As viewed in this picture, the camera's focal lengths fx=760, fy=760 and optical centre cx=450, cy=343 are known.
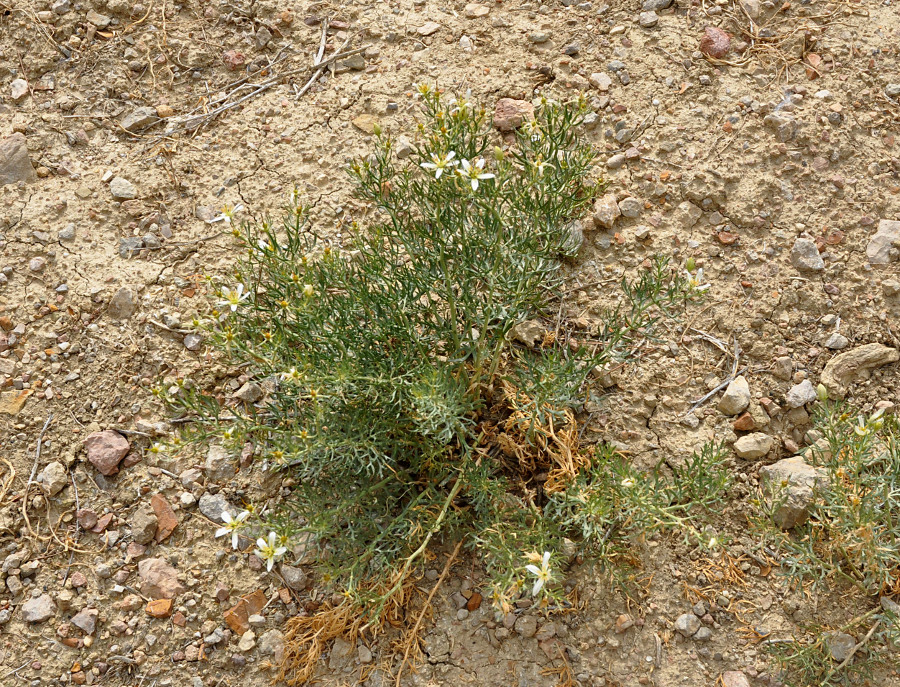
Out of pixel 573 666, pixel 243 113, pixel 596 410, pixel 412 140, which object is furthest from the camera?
pixel 243 113

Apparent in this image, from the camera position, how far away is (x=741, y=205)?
3484mm

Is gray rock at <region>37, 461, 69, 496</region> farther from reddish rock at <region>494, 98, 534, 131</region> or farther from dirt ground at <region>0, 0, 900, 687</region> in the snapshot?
reddish rock at <region>494, 98, 534, 131</region>

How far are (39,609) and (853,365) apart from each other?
3456 mm

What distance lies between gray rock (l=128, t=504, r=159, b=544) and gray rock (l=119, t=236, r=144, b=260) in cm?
126

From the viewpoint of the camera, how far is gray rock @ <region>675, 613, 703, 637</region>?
9.37ft

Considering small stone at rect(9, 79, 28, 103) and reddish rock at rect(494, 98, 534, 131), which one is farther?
small stone at rect(9, 79, 28, 103)

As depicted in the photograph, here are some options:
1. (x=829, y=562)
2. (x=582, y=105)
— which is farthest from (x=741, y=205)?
(x=829, y=562)

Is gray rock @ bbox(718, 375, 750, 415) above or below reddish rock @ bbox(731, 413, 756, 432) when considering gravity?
above

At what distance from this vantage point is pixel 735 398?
315cm

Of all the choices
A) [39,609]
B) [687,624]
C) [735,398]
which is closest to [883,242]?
[735,398]

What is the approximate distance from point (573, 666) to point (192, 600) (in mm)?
1501

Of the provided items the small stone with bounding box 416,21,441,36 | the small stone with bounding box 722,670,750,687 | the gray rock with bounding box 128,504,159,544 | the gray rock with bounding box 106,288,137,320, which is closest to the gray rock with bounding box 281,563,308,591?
the gray rock with bounding box 128,504,159,544

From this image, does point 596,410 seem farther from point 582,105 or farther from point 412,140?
point 412,140

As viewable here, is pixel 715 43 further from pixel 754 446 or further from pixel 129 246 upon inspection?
pixel 129 246
